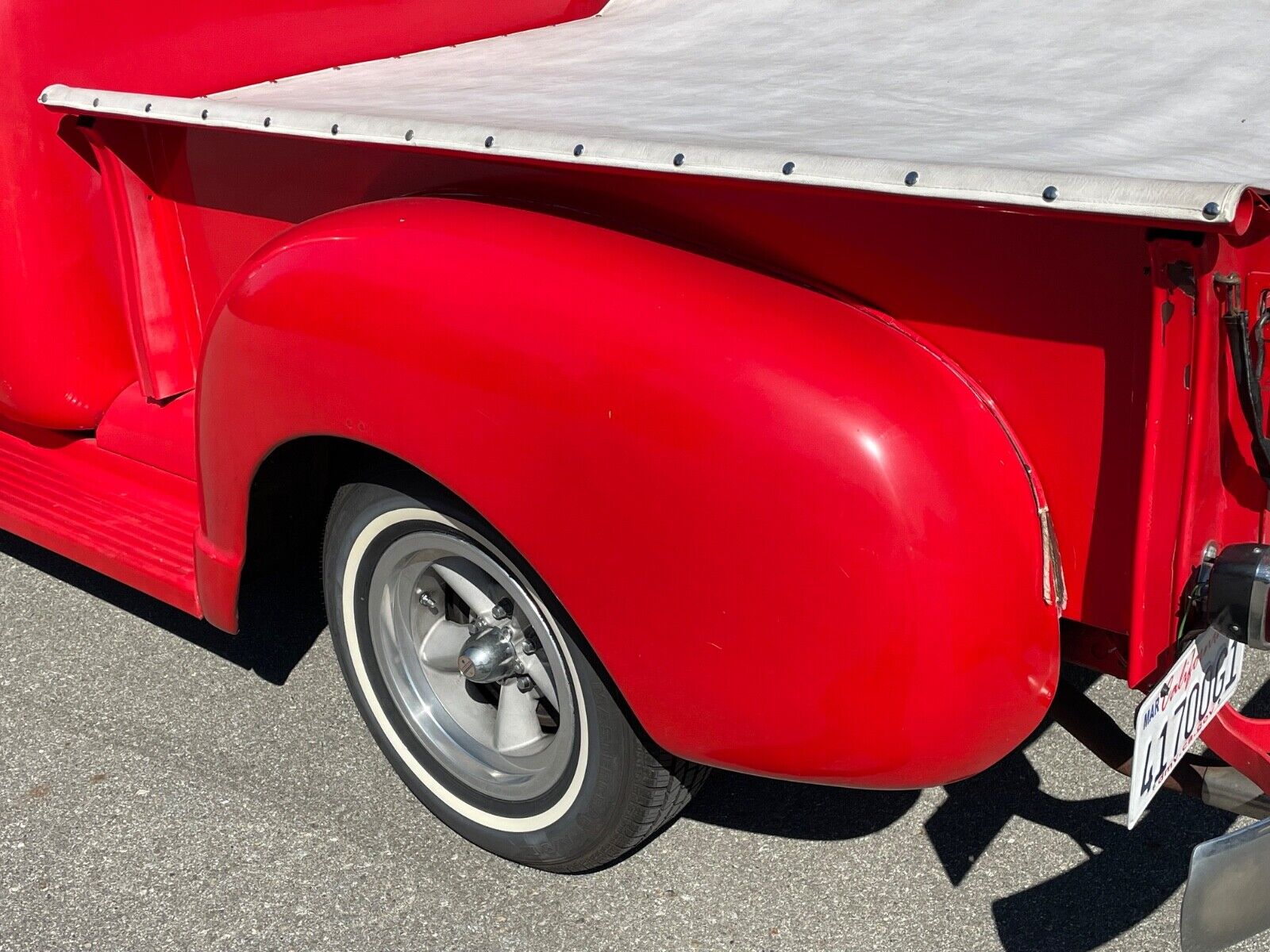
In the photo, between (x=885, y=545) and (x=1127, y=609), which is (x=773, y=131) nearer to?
(x=885, y=545)

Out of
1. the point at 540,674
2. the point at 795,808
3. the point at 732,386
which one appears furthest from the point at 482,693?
the point at 732,386

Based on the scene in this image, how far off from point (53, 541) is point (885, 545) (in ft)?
5.83

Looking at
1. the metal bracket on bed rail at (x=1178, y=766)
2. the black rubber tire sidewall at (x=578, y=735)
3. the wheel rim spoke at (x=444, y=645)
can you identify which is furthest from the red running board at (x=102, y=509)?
the metal bracket on bed rail at (x=1178, y=766)

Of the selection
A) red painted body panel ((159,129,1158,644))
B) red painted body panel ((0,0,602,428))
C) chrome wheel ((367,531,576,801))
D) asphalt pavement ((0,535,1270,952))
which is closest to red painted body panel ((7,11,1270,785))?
red painted body panel ((159,129,1158,644))

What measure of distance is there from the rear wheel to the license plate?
0.66 m

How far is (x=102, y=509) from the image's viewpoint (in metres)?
2.48

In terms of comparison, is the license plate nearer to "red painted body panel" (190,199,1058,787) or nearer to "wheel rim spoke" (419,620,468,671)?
"red painted body panel" (190,199,1058,787)

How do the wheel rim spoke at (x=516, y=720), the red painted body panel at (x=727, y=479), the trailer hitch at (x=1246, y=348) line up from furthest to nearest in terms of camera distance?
the wheel rim spoke at (x=516, y=720)
the red painted body panel at (x=727, y=479)
the trailer hitch at (x=1246, y=348)

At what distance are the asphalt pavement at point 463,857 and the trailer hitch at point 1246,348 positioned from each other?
979 mm

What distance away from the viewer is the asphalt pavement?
2.01 m

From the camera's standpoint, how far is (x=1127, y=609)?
1.45m

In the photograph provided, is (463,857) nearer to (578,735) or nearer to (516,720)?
(516,720)

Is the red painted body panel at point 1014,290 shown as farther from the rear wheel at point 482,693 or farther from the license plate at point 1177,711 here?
the rear wheel at point 482,693

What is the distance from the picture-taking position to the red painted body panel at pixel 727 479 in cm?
143
